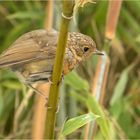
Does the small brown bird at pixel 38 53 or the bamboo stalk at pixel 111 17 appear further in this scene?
the bamboo stalk at pixel 111 17

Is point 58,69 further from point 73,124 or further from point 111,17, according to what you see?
point 111,17

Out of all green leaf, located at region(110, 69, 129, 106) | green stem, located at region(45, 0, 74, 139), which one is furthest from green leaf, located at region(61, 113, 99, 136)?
green leaf, located at region(110, 69, 129, 106)

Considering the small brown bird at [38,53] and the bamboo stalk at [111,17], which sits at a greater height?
the bamboo stalk at [111,17]

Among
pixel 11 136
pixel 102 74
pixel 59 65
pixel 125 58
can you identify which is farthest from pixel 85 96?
pixel 59 65

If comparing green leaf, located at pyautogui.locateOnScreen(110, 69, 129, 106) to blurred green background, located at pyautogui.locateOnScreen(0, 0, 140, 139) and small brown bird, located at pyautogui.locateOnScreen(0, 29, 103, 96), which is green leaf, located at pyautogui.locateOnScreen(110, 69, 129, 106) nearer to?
blurred green background, located at pyautogui.locateOnScreen(0, 0, 140, 139)

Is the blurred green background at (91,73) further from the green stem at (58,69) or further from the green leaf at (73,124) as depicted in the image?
the green stem at (58,69)

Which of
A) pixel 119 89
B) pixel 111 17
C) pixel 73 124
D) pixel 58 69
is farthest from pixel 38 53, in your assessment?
pixel 119 89

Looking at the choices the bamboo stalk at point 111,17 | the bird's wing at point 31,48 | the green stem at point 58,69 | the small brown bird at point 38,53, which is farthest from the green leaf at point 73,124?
the bamboo stalk at point 111,17

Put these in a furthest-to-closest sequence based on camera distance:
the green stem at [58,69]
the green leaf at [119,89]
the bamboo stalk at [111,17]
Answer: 1. the green leaf at [119,89]
2. the bamboo stalk at [111,17]
3. the green stem at [58,69]
